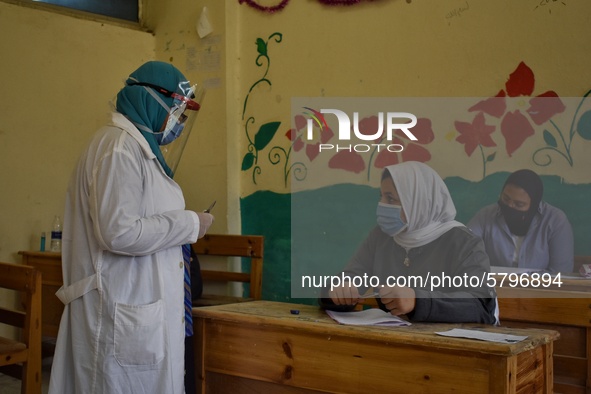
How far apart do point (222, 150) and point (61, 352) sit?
7.11ft

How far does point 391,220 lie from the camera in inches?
102

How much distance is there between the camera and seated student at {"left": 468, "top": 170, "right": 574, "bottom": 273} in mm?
2875

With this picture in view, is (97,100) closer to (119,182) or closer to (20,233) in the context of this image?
(20,233)

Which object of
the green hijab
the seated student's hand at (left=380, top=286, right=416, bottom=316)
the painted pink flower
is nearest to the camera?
the seated student's hand at (left=380, top=286, right=416, bottom=316)

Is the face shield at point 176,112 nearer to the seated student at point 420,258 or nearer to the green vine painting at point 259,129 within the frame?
the seated student at point 420,258

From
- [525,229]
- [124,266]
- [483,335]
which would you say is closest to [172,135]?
[124,266]

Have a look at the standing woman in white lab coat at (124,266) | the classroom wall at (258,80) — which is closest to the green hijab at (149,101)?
the standing woman in white lab coat at (124,266)

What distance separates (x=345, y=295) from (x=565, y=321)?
1040 mm

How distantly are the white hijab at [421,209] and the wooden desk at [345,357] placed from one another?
1.46 ft

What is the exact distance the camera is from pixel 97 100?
14.1ft

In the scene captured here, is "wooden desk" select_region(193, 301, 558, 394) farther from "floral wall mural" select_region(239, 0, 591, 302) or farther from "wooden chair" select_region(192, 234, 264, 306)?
"wooden chair" select_region(192, 234, 264, 306)

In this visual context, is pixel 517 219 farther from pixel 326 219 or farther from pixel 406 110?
pixel 326 219

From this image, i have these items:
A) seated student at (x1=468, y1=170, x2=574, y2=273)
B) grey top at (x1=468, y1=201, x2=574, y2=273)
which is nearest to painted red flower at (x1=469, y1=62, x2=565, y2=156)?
seated student at (x1=468, y1=170, x2=574, y2=273)

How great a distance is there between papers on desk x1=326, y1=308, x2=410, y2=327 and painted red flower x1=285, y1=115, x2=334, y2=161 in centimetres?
163
